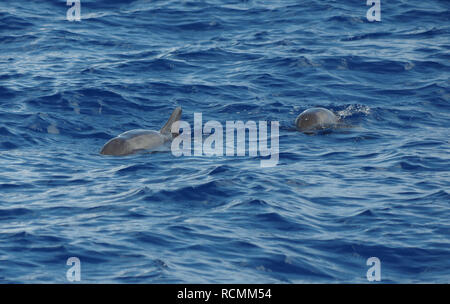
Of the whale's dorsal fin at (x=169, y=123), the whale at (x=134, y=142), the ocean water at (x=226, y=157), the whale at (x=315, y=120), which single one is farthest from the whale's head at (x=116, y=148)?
the whale at (x=315, y=120)

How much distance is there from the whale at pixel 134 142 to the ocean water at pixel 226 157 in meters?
0.38

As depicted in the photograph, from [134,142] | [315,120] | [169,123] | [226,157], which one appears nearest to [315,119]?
[315,120]

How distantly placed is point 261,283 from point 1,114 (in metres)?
10.2

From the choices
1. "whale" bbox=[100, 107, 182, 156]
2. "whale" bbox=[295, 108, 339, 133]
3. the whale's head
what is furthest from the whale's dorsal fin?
"whale" bbox=[295, 108, 339, 133]

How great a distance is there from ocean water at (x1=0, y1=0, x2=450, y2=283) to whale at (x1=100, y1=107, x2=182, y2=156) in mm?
382

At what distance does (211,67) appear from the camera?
22.6 meters

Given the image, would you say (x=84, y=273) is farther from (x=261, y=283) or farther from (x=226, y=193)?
(x=226, y=193)

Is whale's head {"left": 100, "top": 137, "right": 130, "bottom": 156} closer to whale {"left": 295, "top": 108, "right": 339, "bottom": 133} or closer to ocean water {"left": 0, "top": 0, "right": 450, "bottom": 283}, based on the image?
ocean water {"left": 0, "top": 0, "right": 450, "bottom": 283}

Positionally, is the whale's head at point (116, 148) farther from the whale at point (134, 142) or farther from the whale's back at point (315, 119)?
the whale's back at point (315, 119)

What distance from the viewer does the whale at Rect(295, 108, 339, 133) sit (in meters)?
17.8

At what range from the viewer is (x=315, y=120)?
703 inches

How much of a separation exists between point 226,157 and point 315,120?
2.76 meters

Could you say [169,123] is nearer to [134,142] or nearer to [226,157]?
[134,142]

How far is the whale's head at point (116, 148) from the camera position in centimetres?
1600
